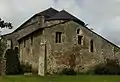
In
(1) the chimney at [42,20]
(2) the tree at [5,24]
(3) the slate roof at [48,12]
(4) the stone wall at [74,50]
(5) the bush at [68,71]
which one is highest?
(3) the slate roof at [48,12]

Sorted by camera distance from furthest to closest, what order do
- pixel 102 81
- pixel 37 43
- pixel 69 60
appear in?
pixel 37 43, pixel 69 60, pixel 102 81

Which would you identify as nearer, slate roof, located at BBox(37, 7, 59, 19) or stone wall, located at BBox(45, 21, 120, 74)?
stone wall, located at BBox(45, 21, 120, 74)

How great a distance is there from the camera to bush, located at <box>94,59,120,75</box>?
39.9m

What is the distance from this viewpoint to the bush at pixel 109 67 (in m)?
39.9

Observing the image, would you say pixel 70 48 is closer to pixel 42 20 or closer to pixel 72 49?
pixel 72 49

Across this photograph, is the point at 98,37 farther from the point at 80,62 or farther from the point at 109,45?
the point at 80,62

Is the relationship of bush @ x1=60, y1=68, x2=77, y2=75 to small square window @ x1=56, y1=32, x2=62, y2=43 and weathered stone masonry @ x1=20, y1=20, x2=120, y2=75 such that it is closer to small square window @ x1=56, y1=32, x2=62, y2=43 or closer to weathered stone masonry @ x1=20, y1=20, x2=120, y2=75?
weathered stone masonry @ x1=20, y1=20, x2=120, y2=75

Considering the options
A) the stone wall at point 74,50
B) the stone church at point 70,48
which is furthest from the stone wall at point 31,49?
the stone wall at point 74,50

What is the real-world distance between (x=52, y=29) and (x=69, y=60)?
14.9 ft

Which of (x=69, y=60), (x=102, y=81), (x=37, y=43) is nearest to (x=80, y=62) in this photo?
(x=69, y=60)

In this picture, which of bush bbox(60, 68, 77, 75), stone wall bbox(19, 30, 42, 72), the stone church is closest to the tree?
stone wall bbox(19, 30, 42, 72)

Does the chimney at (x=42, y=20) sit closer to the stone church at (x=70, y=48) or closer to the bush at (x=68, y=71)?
the stone church at (x=70, y=48)

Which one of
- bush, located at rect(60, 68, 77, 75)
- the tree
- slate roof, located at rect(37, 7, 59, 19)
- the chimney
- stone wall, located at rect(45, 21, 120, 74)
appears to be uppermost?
slate roof, located at rect(37, 7, 59, 19)

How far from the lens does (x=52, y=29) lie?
1538 inches
